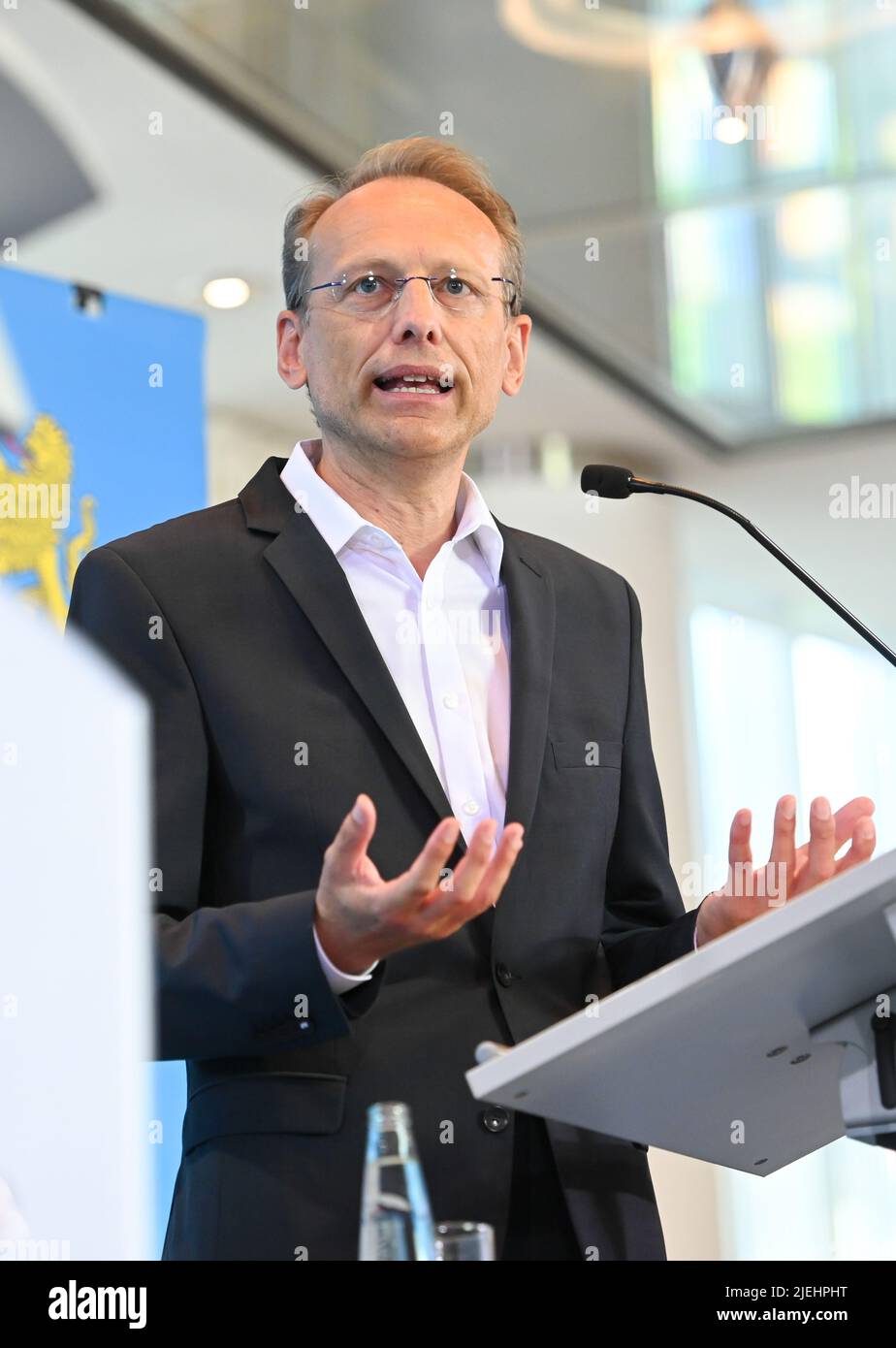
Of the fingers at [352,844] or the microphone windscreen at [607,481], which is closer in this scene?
the fingers at [352,844]

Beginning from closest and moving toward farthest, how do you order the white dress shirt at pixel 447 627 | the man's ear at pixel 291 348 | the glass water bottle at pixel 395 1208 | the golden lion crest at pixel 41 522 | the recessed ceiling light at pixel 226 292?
the glass water bottle at pixel 395 1208 → the white dress shirt at pixel 447 627 → the man's ear at pixel 291 348 → the golden lion crest at pixel 41 522 → the recessed ceiling light at pixel 226 292

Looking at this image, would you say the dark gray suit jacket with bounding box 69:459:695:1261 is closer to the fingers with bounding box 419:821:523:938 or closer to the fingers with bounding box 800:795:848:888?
the fingers with bounding box 419:821:523:938

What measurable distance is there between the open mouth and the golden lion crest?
5.31ft

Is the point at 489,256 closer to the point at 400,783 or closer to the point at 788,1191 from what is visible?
the point at 400,783

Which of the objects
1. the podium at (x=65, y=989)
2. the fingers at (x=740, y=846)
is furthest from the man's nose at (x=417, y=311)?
the podium at (x=65, y=989)

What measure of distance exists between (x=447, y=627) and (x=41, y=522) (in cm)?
174

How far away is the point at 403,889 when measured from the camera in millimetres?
1238


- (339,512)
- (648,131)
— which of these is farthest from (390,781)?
(648,131)

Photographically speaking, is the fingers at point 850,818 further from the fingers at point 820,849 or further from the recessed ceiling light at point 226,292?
the recessed ceiling light at point 226,292

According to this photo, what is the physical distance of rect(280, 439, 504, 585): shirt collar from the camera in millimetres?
1881

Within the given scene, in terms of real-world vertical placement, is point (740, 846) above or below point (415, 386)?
below

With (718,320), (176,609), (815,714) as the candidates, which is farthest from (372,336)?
(815,714)

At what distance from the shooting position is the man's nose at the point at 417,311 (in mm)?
1879

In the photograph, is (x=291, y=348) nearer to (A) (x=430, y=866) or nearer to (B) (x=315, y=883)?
(B) (x=315, y=883)
